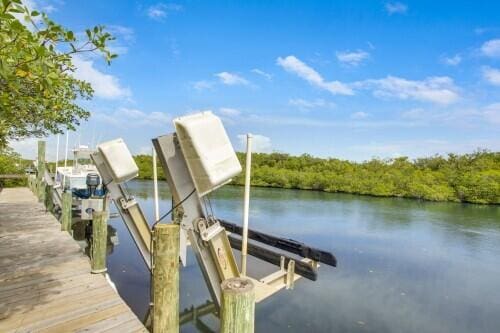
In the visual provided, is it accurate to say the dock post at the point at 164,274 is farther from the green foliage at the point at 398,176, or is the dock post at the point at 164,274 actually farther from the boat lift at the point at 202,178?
the green foliage at the point at 398,176

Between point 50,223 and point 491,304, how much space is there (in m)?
9.60

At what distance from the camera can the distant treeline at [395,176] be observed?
25.7m

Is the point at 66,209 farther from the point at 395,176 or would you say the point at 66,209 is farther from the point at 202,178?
the point at 395,176

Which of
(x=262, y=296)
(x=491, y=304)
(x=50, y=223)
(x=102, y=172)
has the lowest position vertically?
(x=491, y=304)

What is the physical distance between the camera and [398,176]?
28.9 metres

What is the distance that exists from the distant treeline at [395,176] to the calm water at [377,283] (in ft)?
46.7

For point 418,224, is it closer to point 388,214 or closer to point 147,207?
point 388,214

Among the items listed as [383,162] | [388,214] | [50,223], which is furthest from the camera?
[383,162]

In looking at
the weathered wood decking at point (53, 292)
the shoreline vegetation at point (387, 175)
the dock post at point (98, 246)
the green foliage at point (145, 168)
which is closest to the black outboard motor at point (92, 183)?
the weathered wood decking at point (53, 292)

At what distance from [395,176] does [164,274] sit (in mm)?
29941

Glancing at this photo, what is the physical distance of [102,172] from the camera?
19.7 feet

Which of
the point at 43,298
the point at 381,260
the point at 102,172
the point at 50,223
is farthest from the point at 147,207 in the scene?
the point at 43,298

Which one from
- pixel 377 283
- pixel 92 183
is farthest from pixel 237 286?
pixel 92 183

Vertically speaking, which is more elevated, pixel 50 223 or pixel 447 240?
pixel 50 223
